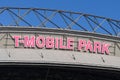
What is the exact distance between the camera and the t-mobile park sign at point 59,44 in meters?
39.2

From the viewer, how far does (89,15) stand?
141 feet

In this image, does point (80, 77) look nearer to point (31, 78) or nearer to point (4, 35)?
point (31, 78)

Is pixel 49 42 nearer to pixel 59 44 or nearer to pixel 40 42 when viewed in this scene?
pixel 40 42

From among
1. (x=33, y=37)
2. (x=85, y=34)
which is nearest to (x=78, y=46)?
(x=85, y=34)

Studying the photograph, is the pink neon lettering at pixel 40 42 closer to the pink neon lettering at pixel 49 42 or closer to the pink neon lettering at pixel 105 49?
the pink neon lettering at pixel 49 42

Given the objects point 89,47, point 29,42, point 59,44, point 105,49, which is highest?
point 29,42

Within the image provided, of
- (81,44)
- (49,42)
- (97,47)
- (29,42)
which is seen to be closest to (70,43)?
(81,44)

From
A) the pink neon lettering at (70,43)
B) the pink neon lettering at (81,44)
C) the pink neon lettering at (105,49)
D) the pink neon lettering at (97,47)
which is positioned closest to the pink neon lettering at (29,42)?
the pink neon lettering at (70,43)

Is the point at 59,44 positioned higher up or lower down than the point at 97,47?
higher up

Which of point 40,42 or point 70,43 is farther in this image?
point 70,43

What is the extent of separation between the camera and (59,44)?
39844mm

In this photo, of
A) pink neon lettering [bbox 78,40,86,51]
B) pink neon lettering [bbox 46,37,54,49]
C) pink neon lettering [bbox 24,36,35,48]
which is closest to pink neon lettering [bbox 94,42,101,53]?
pink neon lettering [bbox 78,40,86,51]

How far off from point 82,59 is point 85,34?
10.0 ft

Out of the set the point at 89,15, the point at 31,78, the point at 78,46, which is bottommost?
the point at 31,78
